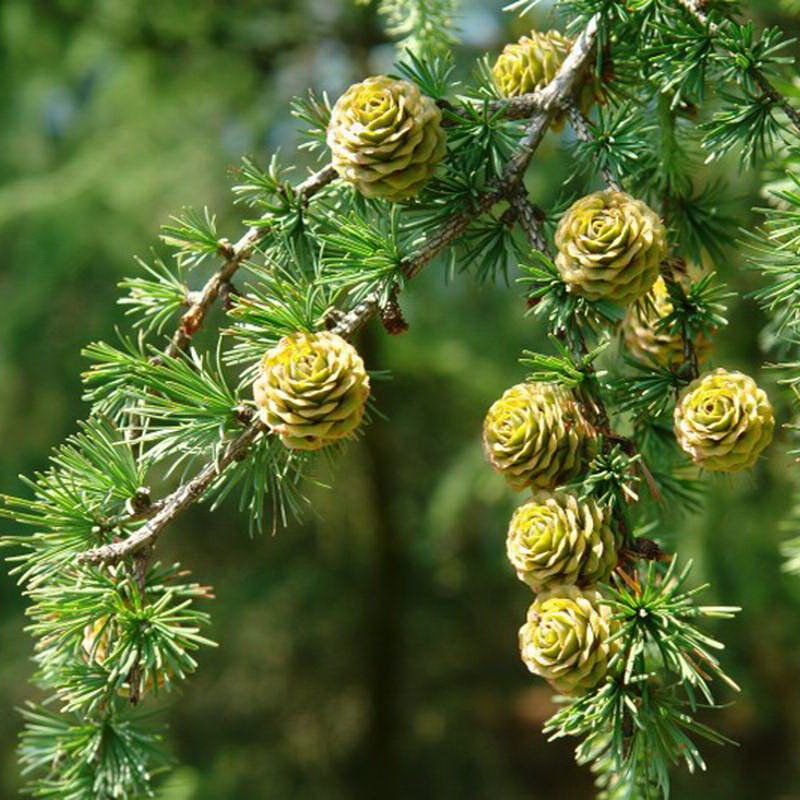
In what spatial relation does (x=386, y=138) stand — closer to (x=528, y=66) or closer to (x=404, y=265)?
(x=404, y=265)

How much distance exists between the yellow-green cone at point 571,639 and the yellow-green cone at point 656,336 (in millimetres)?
214

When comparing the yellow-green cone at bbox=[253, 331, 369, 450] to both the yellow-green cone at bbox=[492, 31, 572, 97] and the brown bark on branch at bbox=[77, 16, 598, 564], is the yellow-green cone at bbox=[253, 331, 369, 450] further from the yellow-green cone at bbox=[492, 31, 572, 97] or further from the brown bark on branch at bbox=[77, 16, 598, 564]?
the yellow-green cone at bbox=[492, 31, 572, 97]

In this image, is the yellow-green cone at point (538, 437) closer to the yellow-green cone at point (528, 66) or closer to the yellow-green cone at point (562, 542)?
the yellow-green cone at point (562, 542)

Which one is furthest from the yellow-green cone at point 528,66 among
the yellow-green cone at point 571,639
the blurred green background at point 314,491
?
the blurred green background at point 314,491

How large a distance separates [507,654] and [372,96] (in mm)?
2905

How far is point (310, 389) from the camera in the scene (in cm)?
62

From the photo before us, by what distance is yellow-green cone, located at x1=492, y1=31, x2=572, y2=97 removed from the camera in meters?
0.79

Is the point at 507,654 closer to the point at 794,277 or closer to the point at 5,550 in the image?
the point at 5,550

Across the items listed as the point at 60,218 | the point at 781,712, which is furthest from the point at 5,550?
the point at 781,712

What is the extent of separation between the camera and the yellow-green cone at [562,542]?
1.99ft

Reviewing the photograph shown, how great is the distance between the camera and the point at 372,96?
67 centimetres

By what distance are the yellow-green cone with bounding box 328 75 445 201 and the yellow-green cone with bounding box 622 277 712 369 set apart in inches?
7.8

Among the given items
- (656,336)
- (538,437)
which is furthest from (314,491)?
(538,437)

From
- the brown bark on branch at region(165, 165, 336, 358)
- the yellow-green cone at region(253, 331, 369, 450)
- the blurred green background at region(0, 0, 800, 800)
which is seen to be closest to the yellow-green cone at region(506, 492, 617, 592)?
the yellow-green cone at region(253, 331, 369, 450)
